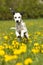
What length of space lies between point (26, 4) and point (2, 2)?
2875mm

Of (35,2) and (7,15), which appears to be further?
(35,2)

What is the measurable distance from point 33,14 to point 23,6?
60.4 inches

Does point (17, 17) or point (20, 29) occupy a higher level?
point (17, 17)

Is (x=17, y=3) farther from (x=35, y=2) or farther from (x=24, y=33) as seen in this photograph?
(x=24, y=33)

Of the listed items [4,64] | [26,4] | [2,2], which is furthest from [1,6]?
[4,64]

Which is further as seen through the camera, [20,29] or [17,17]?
[20,29]

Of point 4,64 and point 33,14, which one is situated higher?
point 4,64

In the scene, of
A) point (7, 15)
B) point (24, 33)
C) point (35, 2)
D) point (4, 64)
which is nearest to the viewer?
point (4, 64)

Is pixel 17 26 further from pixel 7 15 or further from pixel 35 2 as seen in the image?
pixel 35 2

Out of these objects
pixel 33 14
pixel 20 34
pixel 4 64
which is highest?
pixel 4 64

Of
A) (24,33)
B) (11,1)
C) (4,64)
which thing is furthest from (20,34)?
(11,1)

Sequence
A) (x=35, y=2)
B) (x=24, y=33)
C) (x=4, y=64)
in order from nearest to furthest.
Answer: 1. (x=4, y=64)
2. (x=24, y=33)
3. (x=35, y=2)

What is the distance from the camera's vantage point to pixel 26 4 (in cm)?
3262

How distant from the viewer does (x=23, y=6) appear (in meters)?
32.2
